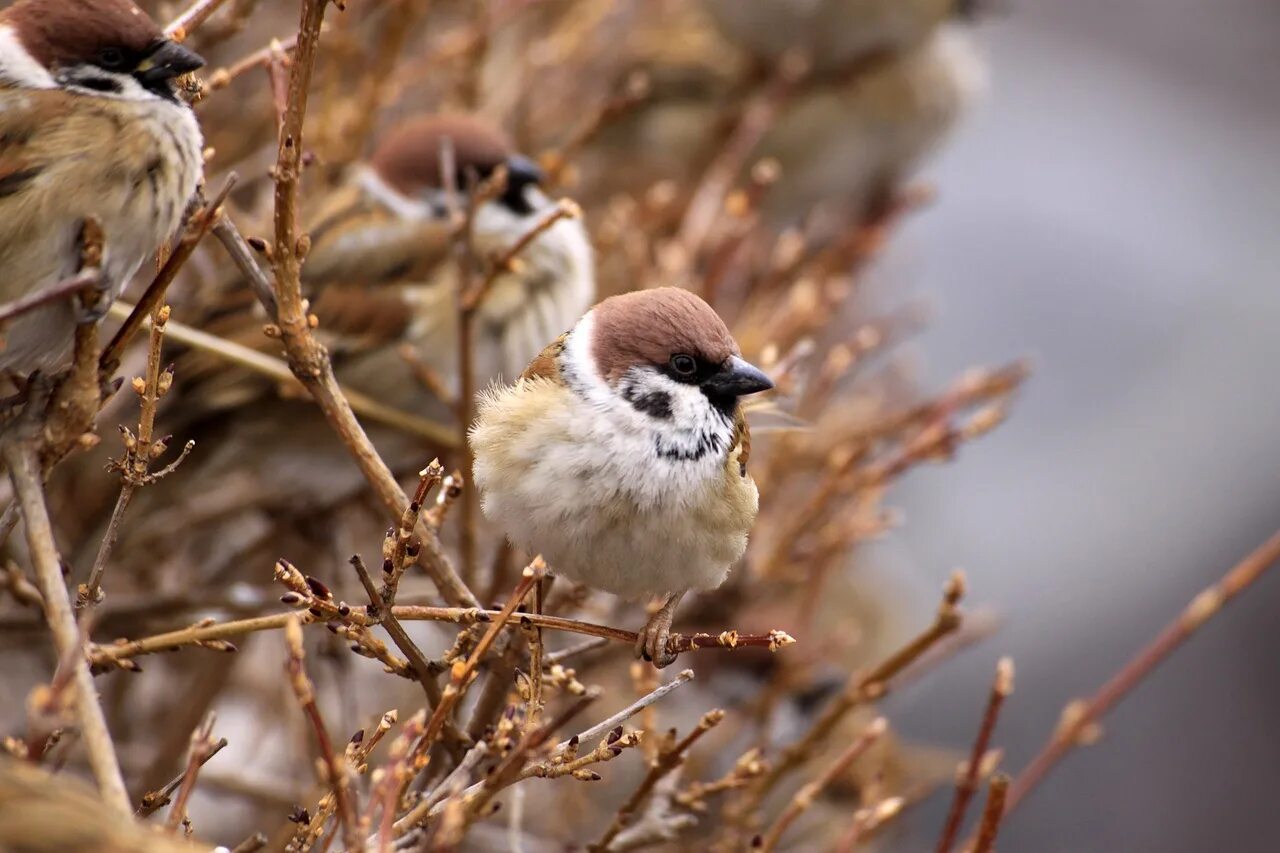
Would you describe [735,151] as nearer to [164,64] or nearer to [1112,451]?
[164,64]

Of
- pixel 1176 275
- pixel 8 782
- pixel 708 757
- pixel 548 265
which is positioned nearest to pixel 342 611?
pixel 8 782

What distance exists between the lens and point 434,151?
10.3ft

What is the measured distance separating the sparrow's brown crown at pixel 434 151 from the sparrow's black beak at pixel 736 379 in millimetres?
1141

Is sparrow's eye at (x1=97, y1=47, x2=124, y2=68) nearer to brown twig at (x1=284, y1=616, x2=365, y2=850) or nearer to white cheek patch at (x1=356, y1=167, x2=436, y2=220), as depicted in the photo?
brown twig at (x1=284, y1=616, x2=365, y2=850)

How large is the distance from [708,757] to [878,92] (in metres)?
2.70

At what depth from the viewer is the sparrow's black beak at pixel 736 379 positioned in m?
1.96

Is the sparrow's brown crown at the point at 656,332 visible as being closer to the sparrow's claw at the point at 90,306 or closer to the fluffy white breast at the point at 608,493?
the fluffy white breast at the point at 608,493

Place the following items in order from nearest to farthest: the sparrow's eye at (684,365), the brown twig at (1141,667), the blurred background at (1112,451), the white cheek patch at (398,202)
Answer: the sparrow's eye at (684,365), the brown twig at (1141,667), the white cheek patch at (398,202), the blurred background at (1112,451)

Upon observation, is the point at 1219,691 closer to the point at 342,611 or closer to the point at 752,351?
the point at 752,351

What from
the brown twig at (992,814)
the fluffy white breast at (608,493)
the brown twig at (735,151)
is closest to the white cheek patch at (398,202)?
the brown twig at (735,151)

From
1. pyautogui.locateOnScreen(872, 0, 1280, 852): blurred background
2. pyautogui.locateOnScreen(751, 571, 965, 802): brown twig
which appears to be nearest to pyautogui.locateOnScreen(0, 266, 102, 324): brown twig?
pyautogui.locateOnScreen(751, 571, 965, 802): brown twig

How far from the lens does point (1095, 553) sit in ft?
20.9

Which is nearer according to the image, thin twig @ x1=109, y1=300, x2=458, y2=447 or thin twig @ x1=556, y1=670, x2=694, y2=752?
thin twig @ x1=556, y1=670, x2=694, y2=752

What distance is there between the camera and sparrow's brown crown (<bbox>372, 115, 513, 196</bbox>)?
3.03 meters
